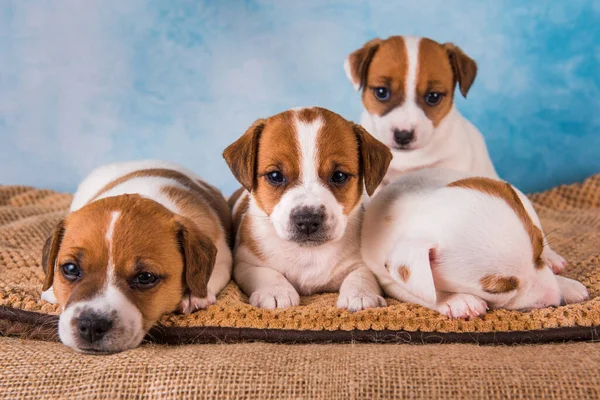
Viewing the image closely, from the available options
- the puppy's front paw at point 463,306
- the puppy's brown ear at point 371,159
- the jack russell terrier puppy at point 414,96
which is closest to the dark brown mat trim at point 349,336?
the puppy's front paw at point 463,306

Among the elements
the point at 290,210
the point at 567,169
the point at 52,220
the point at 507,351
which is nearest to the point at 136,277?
the point at 290,210

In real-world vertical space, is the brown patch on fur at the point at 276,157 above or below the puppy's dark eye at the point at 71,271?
above

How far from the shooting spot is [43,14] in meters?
7.40

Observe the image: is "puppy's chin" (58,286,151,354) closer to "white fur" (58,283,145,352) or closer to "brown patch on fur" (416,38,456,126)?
"white fur" (58,283,145,352)

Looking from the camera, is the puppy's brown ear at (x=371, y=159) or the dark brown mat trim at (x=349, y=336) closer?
the dark brown mat trim at (x=349, y=336)

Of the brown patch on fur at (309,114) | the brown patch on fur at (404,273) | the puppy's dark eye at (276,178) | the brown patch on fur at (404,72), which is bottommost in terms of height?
the brown patch on fur at (404,273)

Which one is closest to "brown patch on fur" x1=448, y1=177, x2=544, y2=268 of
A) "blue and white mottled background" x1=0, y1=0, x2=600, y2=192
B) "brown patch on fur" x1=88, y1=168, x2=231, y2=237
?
"brown patch on fur" x1=88, y1=168, x2=231, y2=237

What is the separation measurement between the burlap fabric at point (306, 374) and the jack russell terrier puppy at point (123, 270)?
162 millimetres

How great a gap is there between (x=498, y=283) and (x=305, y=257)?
135 centimetres

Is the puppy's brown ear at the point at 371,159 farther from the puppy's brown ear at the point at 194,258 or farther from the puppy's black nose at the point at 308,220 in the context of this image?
the puppy's brown ear at the point at 194,258

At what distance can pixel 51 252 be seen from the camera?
3.73 meters

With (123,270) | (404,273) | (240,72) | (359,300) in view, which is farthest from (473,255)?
(240,72)

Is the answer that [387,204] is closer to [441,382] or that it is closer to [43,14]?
[441,382]

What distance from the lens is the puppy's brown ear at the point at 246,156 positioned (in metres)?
4.25
